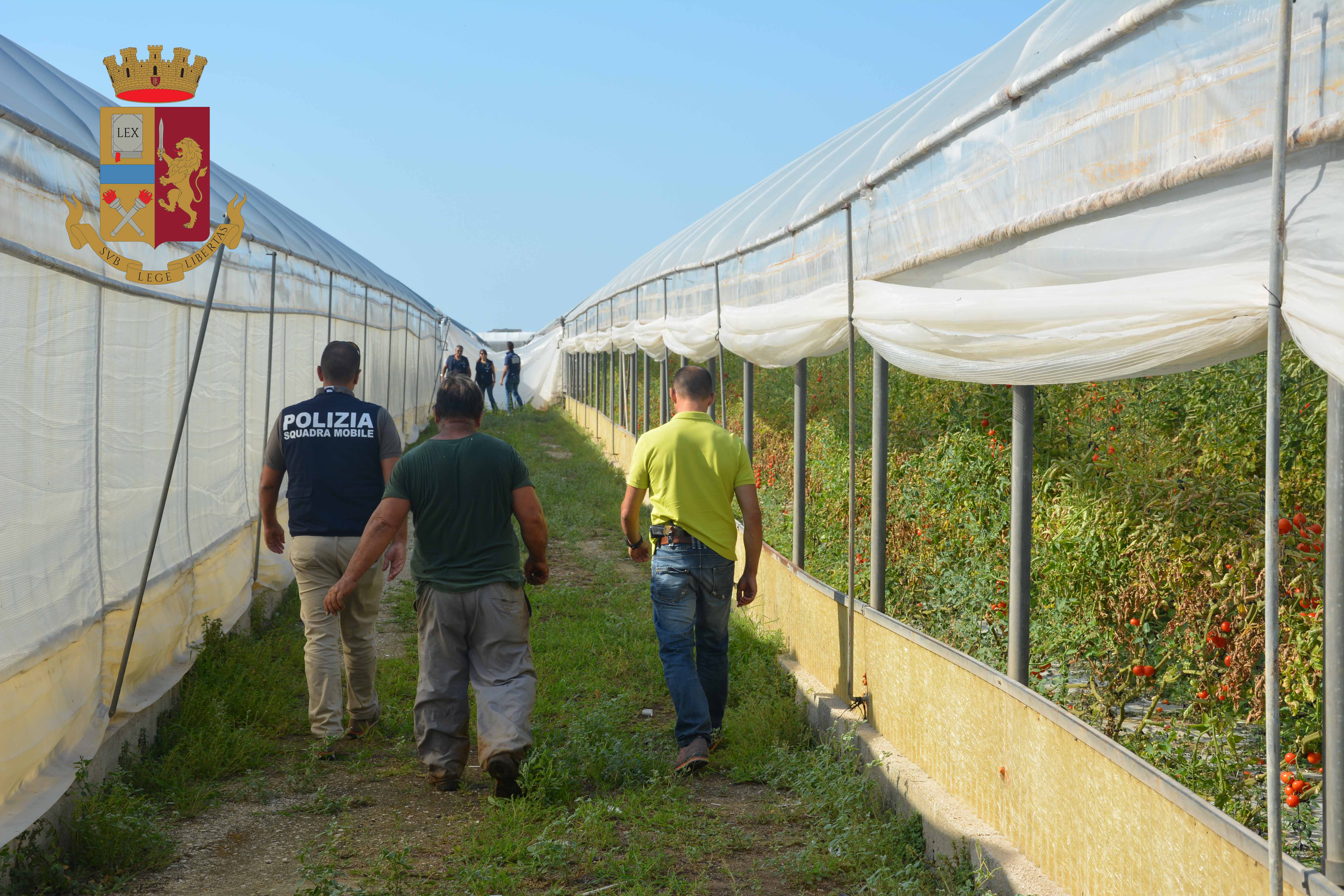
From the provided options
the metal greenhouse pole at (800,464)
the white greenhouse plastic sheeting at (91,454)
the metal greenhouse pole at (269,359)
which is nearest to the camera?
the white greenhouse plastic sheeting at (91,454)

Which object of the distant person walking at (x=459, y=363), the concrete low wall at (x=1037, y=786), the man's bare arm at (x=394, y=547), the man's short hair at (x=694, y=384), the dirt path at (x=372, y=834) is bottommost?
the dirt path at (x=372, y=834)

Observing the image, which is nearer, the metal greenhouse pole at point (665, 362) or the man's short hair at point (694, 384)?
the man's short hair at point (694, 384)

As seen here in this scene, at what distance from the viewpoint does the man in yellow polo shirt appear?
5086 millimetres

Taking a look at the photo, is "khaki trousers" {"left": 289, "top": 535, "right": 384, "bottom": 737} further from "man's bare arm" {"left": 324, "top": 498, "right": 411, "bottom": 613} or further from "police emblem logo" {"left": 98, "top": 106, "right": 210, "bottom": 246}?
"police emblem logo" {"left": 98, "top": 106, "right": 210, "bottom": 246}

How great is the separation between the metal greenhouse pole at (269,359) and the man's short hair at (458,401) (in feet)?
11.4

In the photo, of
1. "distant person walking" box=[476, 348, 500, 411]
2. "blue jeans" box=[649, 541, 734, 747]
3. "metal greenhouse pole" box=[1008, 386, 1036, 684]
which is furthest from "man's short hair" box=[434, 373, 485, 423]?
"distant person walking" box=[476, 348, 500, 411]

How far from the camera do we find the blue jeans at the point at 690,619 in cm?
504

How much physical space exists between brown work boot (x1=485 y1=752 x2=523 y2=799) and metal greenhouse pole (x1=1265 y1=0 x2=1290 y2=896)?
2920mm

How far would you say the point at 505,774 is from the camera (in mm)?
4555

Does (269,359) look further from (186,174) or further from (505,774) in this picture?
(505,774)

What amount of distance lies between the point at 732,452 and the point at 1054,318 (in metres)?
2.20

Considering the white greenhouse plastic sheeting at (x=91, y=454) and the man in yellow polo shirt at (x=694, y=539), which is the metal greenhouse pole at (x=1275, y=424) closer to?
the man in yellow polo shirt at (x=694, y=539)

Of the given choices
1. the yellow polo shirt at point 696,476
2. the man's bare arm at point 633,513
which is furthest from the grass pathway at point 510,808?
the yellow polo shirt at point 696,476

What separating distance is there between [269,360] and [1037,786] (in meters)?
6.56
